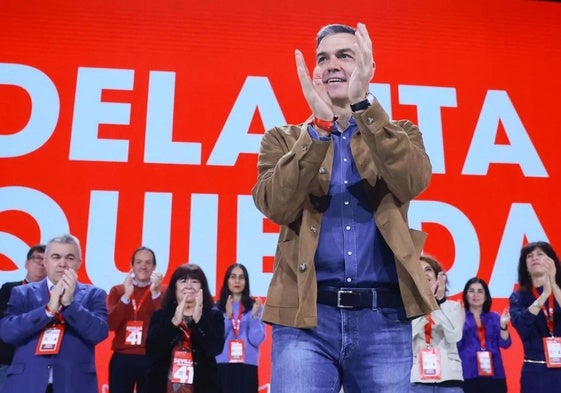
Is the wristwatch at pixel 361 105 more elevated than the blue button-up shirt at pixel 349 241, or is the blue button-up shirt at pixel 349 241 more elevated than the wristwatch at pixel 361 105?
the wristwatch at pixel 361 105

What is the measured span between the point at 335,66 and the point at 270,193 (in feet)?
1.08

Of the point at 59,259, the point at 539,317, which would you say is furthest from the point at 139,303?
the point at 539,317

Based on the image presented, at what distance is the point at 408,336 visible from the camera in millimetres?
1368

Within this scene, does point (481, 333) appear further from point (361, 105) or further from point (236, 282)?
point (361, 105)

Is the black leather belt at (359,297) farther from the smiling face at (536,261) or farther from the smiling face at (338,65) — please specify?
the smiling face at (536,261)

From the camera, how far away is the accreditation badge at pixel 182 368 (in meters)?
3.31

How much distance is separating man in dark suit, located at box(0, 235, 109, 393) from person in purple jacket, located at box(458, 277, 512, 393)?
8.35ft

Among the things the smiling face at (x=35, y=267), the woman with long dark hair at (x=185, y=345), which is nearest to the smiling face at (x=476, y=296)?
the woman with long dark hair at (x=185, y=345)

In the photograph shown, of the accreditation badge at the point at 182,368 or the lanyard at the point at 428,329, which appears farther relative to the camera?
the lanyard at the point at 428,329

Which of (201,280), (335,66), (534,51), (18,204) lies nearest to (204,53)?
(18,204)

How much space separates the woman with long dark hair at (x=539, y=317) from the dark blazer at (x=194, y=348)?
188 centimetres

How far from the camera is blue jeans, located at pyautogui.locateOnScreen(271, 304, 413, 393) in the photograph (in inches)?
51.1

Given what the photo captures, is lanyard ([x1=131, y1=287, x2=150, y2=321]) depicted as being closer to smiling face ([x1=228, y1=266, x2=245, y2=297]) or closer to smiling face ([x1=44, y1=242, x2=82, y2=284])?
smiling face ([x1=228, y1=266, x2=245, y2=297])

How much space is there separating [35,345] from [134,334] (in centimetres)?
119
